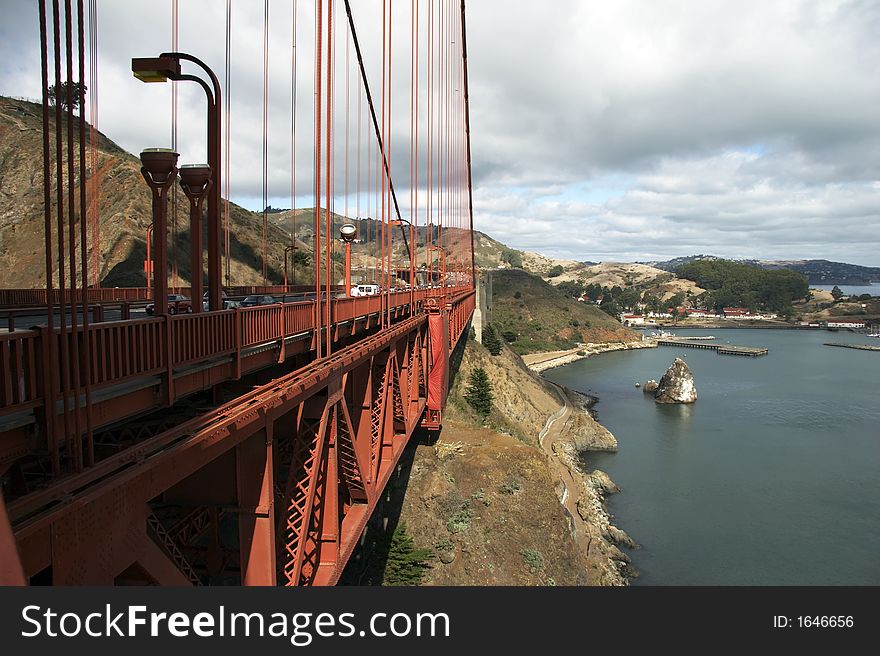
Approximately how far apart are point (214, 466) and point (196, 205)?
3.41m

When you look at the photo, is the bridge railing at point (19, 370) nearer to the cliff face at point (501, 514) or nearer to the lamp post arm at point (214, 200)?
the lamp post arm at point (214, 200)

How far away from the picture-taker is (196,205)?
7.70 m

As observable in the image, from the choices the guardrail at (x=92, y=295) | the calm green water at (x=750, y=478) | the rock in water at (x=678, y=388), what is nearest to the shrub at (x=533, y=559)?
the calm green water at (x=750, y=478)

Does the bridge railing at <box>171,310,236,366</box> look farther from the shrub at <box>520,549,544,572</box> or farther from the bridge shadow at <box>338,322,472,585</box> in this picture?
the shrub at <box>520,549,544,572</box>

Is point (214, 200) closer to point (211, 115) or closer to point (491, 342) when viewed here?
point (211, 115)

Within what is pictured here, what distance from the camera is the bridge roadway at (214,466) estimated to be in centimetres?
359

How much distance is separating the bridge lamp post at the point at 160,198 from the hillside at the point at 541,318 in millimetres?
89482

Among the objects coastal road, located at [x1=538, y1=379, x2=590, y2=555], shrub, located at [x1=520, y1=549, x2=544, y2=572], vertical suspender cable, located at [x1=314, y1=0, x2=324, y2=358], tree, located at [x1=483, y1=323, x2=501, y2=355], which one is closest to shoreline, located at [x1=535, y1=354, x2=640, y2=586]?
coastal road, located at [x1=538, y1=379, x2=590, y2=555]

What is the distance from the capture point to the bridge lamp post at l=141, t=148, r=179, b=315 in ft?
20.2

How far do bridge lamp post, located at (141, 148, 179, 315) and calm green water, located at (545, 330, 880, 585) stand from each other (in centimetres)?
2409

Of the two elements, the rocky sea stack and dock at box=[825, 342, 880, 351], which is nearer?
the rocky sea stack

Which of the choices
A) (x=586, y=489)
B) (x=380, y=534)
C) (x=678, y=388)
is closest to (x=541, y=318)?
(x=678, y=388)

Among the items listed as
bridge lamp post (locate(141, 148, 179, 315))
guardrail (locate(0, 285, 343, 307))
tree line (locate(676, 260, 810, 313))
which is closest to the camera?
bridge lamp post (locate(141, 148, 179, 315))

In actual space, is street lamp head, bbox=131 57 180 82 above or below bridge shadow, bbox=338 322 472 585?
above
